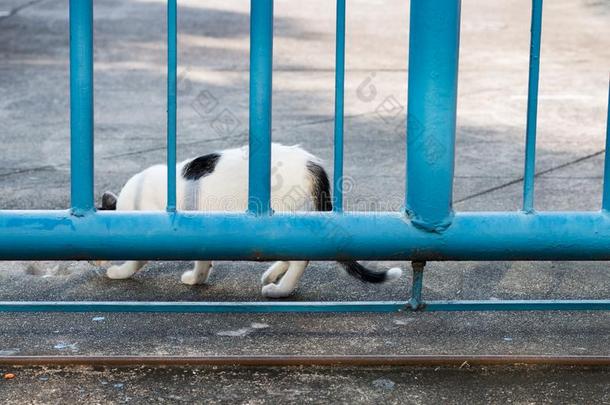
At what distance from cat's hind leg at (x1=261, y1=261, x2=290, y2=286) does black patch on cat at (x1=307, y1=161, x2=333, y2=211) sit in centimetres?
30

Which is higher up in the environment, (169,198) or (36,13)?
(36,13)

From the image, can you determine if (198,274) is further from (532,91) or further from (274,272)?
(532,91)

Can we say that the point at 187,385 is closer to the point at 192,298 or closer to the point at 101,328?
the point at 101,328

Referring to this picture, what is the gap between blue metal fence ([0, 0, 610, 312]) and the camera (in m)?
2.94

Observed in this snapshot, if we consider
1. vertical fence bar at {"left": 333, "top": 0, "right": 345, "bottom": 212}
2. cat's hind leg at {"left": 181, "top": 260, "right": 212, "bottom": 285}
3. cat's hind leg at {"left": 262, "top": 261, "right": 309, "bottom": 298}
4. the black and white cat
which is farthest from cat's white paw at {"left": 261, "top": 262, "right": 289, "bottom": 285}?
vertical fence bar at {"left": 333, "top": 0, "right": 345, "bottom": 212}

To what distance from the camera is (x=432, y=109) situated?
Result: 9.62ft

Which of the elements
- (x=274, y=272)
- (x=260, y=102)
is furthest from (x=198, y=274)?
(x=260, y=102)

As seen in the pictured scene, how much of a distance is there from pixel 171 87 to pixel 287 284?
4.79ft

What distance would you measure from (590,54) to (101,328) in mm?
7670

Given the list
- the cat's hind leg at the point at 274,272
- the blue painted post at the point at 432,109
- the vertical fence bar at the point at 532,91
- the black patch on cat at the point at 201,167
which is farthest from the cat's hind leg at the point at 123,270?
the vertical fence bar at the point at 532,91

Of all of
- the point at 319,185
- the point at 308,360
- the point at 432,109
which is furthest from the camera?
the point at 319,185

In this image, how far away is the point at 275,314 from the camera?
157 inches

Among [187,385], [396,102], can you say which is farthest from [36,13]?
[187,385]

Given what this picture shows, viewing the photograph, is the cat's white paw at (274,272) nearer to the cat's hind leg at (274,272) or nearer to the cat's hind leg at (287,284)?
the cat's hind leg at (274,272)
